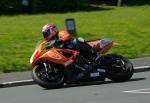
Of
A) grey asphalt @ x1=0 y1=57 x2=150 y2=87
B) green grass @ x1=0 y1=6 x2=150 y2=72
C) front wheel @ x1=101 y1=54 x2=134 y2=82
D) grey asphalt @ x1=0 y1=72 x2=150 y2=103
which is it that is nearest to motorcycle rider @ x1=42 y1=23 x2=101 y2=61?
front wheel @ x1=101 y1=54 x2=134 y2=82

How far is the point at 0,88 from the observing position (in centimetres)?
1505

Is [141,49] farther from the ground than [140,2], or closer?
farther from the ground

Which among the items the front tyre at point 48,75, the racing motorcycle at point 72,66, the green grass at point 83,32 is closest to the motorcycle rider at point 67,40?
the racing motorcycle at point 72,66

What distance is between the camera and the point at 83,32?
24.2 meters

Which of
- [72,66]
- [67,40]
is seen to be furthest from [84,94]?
[67,40]

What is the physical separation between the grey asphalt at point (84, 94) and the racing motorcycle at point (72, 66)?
0.61ft

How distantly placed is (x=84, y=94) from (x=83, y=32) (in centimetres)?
1140

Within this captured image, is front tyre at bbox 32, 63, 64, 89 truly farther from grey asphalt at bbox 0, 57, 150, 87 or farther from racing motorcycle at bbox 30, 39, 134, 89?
grey asphalt at bbox 0, 57, 150, 87

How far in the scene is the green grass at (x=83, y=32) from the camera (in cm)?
1953

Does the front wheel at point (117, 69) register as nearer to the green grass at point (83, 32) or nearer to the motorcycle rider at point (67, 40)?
the motorcycle rider at point (67, 40)

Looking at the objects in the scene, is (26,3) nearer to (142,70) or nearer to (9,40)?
(9,40)

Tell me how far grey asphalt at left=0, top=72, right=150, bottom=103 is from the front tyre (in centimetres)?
15

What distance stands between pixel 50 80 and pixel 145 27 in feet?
41.6

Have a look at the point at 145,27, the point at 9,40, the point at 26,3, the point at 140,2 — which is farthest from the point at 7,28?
the point at 140,2
